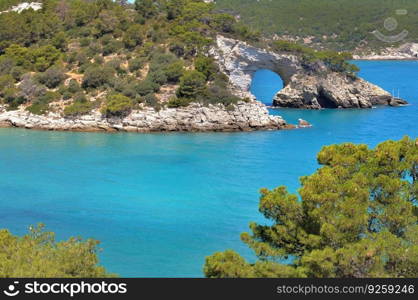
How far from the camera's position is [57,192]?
30.7 meters

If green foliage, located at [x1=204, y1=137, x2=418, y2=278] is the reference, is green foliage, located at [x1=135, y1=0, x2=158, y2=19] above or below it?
above

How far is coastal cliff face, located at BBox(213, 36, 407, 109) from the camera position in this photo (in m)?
56.5

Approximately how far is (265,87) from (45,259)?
70.9 meters

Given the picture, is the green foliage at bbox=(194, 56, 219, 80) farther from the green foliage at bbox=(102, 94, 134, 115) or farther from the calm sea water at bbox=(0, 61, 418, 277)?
the calm sea water at bbox=(0, 61, 418, 277)

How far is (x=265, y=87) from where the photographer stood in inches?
3275

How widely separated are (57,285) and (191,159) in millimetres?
27689

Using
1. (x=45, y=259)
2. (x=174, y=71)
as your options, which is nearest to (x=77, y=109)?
(x=174, y=71)

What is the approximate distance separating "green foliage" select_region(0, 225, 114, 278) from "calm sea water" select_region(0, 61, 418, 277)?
5.80 metres

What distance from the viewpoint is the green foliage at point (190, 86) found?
49.1m

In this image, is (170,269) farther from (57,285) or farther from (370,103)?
(370,103)

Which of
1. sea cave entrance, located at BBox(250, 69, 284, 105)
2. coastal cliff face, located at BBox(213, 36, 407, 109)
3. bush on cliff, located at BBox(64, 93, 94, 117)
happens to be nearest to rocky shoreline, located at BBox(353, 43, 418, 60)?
sea cave entrance, located at BBox(250, 69, 284, 105)

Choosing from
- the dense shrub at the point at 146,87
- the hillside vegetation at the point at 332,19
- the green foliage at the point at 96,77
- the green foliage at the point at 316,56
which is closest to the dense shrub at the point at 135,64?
the green foliage at the point at 96,77

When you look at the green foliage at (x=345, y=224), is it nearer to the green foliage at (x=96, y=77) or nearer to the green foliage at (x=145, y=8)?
the green foliage at (x=96, y=77)

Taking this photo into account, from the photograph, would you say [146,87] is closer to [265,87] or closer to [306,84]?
[306,84]
